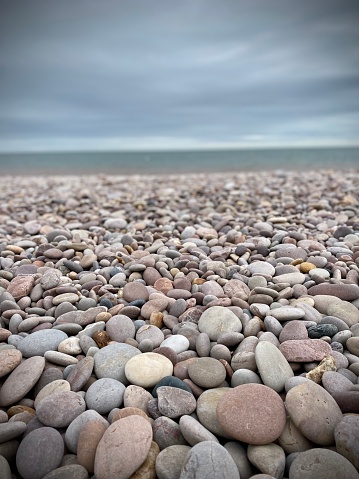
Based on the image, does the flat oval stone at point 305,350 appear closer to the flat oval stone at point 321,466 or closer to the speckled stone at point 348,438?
the speckled stone at point 348,438

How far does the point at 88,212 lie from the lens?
17.5ft

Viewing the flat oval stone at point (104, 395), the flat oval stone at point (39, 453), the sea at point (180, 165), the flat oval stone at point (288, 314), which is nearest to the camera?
the flat oval stone at point (39, 453)

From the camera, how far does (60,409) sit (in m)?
1.52

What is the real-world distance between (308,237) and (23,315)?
2.63 meters

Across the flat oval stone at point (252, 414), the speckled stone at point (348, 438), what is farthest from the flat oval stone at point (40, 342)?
the speckled stone at point (348, 438)

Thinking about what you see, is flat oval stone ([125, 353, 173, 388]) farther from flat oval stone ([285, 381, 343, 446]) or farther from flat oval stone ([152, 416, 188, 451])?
flat oval stone ([285, 381, 343, 446])

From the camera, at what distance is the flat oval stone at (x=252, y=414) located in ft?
4.51

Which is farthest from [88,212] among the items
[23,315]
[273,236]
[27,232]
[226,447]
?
[226,447]

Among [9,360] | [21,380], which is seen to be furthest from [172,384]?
[9,360]

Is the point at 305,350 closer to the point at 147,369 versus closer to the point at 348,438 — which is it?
the point at 348,438

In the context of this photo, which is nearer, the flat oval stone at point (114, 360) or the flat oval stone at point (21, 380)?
the flat oval stone at point (21, 380)

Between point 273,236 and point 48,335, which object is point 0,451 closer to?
point 48,335

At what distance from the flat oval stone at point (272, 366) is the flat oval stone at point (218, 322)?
25cm

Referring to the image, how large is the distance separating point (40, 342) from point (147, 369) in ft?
2.07
